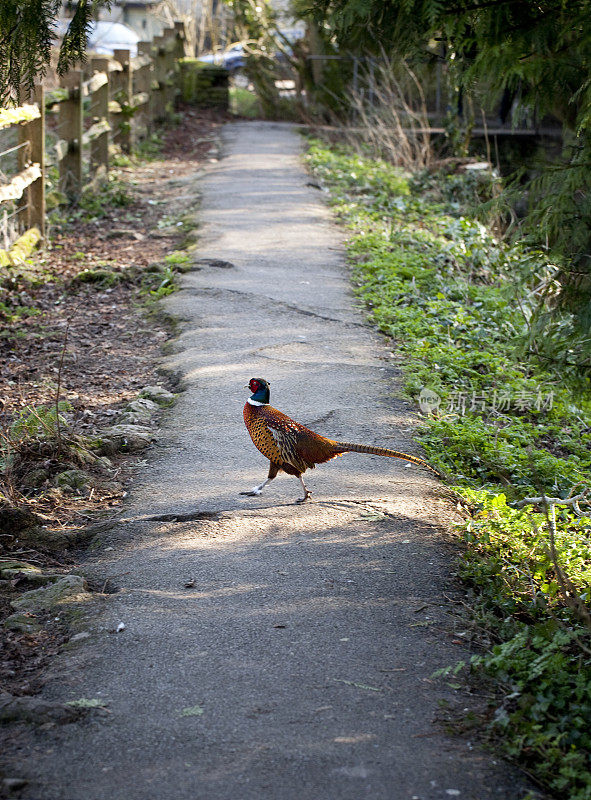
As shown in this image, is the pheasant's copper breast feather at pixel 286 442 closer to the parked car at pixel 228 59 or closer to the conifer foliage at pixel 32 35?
the conifer foliage at pixel 32 35

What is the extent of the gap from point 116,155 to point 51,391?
29.6 feet

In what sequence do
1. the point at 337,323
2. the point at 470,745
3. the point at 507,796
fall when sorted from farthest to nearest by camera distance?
the point at 337,323 < the point at 470,745 < the point at 507,796

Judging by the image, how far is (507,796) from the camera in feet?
8.27

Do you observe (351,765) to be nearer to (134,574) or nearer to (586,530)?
(134,574)

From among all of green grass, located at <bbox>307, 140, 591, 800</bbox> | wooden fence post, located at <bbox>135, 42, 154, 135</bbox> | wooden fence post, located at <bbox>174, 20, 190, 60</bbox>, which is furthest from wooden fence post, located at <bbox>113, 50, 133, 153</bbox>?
wooden fence post, located at <bbox>174, 20, 190, 60</bbox>

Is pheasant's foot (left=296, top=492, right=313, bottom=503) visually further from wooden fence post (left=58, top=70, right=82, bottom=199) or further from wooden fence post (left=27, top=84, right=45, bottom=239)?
wooden fence post (left=58, top=70, right=82, bottom=199)

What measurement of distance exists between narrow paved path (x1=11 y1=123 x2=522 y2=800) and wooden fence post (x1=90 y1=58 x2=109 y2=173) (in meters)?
7.03

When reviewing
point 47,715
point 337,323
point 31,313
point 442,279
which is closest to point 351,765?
point 47,715

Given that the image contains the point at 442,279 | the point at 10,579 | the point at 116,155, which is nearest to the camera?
the point at 10,579

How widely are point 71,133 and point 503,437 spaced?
7.39 metres

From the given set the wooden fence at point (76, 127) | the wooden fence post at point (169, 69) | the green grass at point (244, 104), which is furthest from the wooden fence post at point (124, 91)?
the green grass at point (244, 104)

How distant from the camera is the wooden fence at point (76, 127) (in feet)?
29.0

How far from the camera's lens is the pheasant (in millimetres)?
4277

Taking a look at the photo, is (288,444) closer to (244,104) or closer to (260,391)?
(260,391)
